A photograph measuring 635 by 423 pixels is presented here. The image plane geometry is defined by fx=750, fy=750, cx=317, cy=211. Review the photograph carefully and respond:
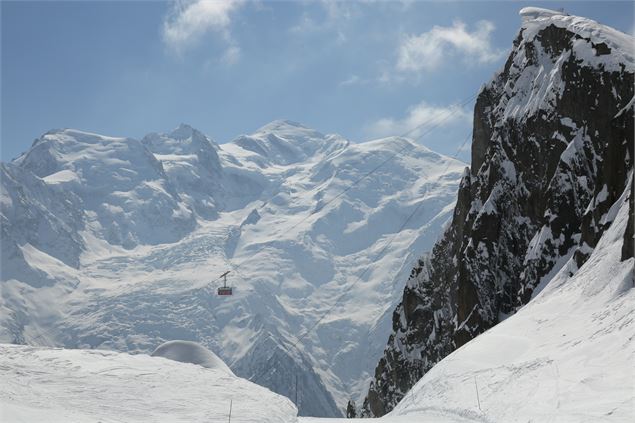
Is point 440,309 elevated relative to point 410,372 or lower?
elevated

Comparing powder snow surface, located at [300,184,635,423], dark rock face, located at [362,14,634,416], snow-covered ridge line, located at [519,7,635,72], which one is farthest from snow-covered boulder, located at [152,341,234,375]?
snow-covered ridge line, located at [519,7,635,72]

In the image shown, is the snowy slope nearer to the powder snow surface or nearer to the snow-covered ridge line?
the powder snow surface

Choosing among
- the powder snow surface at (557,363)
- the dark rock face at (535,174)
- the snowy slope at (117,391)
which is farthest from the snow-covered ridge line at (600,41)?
the snowy slope at (117,391)

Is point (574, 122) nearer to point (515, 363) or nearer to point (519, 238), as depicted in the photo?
point (519, 238)

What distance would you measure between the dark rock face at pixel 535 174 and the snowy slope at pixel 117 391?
2710 cm

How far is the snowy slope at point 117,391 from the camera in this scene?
23859 mm

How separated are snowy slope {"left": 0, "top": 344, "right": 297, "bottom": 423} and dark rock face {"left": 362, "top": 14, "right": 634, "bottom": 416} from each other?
1067 inches

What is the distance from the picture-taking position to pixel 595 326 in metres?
33.2

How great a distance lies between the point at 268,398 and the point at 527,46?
49323mm

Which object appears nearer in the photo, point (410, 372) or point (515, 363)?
point (515, 363)

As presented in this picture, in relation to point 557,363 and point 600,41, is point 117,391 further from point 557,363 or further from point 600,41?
point 600,41

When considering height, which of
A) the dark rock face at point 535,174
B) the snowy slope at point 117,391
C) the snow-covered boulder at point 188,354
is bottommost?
the snowy slope at point 117,391

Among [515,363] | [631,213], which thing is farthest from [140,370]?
[631,213]

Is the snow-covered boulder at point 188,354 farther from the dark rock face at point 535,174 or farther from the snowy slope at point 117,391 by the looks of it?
the dark rock face at point 535,174
